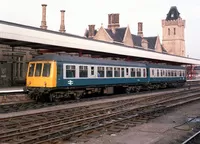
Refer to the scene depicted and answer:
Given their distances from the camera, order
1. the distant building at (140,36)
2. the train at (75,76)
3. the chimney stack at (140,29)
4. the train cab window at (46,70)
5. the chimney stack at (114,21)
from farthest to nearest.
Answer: the chimney stack at (140,29)
the chimney stack at (114,21)
the distant building at (140,36)
the train at (75,76)
the train cab window at (46,70)

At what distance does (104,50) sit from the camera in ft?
99.3

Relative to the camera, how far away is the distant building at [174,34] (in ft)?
361

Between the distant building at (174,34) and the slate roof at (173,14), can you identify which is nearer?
the distant building at (174,34)

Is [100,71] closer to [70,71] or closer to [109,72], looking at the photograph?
[109,72]

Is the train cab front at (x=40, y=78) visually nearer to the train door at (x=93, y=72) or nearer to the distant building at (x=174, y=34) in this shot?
the train door at (x=93, y=72)

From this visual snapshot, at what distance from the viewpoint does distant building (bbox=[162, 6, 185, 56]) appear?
11012 centimetres

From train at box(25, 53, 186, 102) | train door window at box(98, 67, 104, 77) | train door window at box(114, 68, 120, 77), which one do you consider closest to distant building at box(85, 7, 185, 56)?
train at box(25, 53, 186, 102)

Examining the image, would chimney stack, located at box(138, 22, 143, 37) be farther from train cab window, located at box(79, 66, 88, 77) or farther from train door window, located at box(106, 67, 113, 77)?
train cab window, located at box(79, 66, 88, 77)

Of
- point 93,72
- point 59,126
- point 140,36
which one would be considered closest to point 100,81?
point 93,72

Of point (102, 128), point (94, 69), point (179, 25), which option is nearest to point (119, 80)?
point (94, 69)

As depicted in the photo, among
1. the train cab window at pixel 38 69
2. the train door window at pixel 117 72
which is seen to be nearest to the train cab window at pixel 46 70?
the train cab window at pixel 38 69

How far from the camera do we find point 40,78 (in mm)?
19562

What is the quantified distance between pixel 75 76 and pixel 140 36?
6554 cm

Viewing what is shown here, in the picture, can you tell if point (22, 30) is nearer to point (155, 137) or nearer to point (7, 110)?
point (7, 110)
